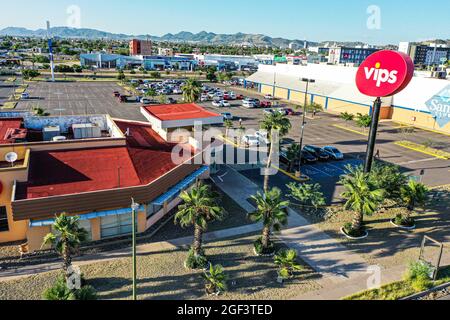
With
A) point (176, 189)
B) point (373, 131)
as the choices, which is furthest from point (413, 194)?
point (176, 189)

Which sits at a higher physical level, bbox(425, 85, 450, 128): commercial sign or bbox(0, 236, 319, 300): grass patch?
bbox(425, 85, 450, 128): commercial sign

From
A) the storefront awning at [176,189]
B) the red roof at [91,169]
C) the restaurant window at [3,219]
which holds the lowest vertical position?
the restaurant window at [3,219]

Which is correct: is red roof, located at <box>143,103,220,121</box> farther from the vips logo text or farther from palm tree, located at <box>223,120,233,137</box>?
the vips logo text

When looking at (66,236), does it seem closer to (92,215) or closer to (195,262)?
(92,215)

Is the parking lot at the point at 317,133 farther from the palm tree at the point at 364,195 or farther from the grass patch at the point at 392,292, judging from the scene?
the grass patch at the point at 392,292

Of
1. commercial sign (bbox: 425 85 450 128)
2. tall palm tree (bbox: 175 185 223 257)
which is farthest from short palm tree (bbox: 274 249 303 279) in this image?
commercial sign (bbox: 425 85 450 128)

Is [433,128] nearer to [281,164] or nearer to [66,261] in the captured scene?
[281,164]

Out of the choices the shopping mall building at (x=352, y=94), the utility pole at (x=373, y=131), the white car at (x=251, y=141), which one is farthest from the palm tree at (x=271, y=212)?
the shopping mall building at (x=352, y=94)
